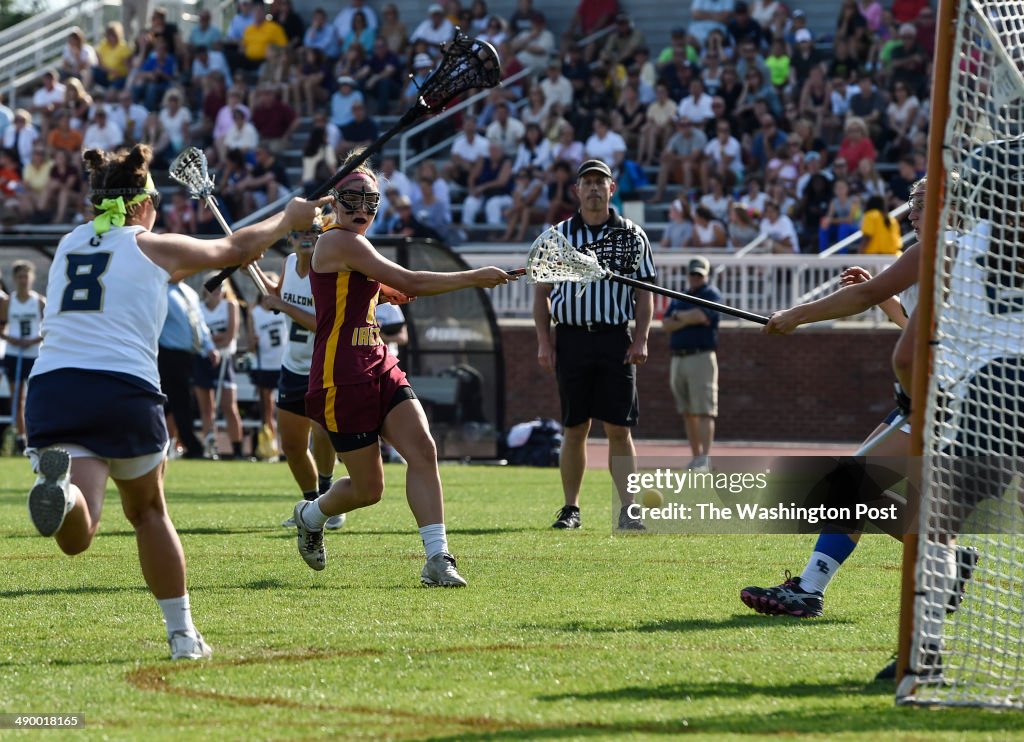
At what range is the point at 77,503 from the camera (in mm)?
5621

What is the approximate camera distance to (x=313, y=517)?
812 cm

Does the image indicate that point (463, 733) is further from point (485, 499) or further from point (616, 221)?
point (485, 499)

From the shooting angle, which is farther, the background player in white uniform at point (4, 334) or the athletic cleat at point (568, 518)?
the background player in white uniform at point (4, 334)

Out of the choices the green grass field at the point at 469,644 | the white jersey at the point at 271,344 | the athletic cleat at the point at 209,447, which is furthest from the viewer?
the athletic cleat at the point at 209,447

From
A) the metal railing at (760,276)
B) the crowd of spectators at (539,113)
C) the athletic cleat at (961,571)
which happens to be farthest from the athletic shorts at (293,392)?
the crowd of spectators at (539,113)

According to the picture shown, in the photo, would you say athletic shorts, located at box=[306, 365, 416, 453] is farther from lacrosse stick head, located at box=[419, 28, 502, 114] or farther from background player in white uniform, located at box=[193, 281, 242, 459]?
background player in white uniform, located at box=[193, 281, 242, 459]

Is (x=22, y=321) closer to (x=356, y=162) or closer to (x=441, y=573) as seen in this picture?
(x=356, y=162)

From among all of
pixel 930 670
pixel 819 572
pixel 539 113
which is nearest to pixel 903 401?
pixel 819 572

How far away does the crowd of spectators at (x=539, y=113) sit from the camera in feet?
72.4

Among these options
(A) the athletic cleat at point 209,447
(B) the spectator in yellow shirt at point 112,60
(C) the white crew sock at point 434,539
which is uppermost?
(B) the spectator in yellow shirt at point 112,60

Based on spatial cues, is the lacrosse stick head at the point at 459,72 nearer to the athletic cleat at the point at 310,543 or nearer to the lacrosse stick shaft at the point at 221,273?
the lacrosse stick shaft at the point at 221,273

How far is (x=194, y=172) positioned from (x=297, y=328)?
137cm

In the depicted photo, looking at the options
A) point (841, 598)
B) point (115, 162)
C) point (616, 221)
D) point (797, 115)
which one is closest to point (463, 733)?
point (115, 162)

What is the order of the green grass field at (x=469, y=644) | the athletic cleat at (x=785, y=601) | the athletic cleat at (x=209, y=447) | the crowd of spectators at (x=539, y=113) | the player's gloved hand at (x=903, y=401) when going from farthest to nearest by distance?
the crowd of spectators at (x=539, y=113)
the athletic cleat at (x=209, y=447)
the athletic cleat at (x=785, y=601)
the player's gloved hand at (x=903, y=401)
the green grass field at (x=469, y=644)
